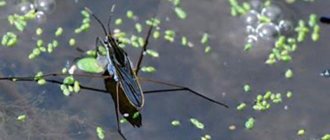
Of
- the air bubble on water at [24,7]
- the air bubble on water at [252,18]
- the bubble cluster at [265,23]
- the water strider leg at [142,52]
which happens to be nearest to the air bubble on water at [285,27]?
the bubble cluster at [265,23]

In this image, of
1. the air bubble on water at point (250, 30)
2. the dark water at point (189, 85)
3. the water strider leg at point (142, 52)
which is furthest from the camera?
the air bubble on water at point (250, 30)

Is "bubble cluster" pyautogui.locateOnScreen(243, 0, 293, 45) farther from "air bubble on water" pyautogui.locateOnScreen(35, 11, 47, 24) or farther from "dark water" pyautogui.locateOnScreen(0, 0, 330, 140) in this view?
"air bubble on water" pyautogui.locateOnScreen(35, 11, 47, 24)

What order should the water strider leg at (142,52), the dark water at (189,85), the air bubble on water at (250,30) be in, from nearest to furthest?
the dark water at (189,85) → the water strider leg at (142,52) → the air bubble on water at (250,30)

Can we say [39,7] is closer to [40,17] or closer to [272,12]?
[40,17]

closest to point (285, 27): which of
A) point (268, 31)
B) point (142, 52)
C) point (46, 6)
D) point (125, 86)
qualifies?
point (268, 31)

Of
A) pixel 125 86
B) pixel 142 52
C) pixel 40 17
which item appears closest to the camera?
pixel 125 86

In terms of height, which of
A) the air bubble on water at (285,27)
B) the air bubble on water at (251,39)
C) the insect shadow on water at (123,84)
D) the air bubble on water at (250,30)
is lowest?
the insect shadow on water at (123,84)

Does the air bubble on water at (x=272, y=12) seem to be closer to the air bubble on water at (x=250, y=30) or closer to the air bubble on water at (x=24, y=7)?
the air bubble on water at (x=250, y=30)

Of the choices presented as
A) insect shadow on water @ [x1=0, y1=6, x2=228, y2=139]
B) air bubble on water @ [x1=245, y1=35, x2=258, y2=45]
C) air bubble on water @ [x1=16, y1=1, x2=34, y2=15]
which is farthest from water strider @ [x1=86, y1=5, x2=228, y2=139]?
air bubble on water @ [x1=16, y1=1, x2=34, y2=15]
